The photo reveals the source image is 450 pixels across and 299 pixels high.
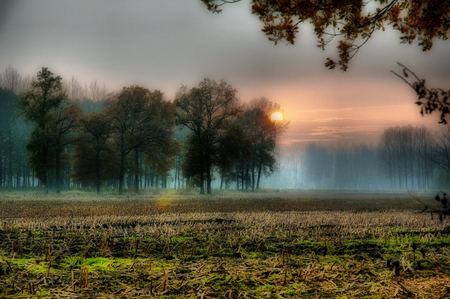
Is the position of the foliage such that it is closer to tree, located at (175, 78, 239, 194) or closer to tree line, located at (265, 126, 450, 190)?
tree, located at (175, 78, 239, 194)

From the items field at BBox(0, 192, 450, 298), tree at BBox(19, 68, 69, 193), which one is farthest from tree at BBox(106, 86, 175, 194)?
field at BBox(0, 192, 450, 298)

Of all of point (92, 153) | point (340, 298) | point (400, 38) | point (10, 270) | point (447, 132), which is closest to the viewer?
point (340, 298)

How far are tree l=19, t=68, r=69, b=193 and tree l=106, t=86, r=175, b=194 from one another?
22.1 feet

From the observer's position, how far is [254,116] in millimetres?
57625

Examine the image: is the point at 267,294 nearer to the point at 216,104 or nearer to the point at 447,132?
the point at 216,104

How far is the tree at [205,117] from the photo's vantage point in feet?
129

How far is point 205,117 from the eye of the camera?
40781 mm

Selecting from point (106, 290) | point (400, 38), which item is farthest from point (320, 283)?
point (400, 38)

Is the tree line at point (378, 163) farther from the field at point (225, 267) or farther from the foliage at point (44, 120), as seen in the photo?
the field at point (225, 267)

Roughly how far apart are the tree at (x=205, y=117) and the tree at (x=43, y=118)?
582 inches

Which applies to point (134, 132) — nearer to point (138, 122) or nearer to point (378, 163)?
point (138, 122)

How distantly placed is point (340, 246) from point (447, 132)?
199ft

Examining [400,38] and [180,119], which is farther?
[180,119]

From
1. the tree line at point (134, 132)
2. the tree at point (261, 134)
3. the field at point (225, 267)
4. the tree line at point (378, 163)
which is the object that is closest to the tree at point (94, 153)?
the tree line at point (134, 132)
